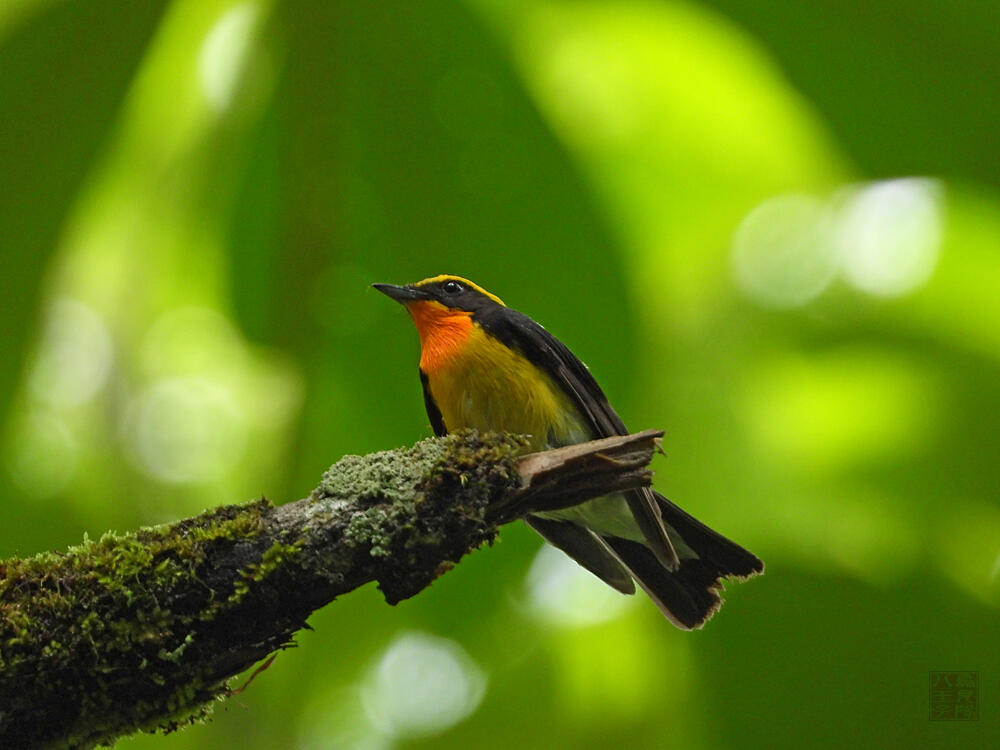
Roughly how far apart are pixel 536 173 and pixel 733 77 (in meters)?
1.12

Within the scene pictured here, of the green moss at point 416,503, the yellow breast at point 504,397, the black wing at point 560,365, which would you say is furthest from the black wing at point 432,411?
the green moss at point 416,503

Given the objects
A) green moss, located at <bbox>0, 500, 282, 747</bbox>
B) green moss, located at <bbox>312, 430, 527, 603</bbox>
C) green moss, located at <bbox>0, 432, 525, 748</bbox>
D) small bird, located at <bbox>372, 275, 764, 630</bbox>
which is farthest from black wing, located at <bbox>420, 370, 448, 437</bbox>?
green moss, located at <bbox>0, 500, 282, 747</bbox>

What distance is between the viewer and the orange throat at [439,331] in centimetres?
348

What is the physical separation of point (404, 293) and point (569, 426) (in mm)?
905

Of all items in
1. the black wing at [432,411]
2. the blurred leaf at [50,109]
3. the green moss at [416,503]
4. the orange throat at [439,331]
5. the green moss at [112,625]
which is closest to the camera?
the green moss at [112,625]

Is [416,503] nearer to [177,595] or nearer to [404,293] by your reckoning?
[177,595]

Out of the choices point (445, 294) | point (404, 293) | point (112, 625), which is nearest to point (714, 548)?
point (445, 294)

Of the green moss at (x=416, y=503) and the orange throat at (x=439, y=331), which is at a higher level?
the orange throat at (x=439, y=331)

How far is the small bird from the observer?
328 centimetres

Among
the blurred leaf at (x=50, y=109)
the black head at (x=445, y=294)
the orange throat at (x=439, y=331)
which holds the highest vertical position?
the blurred leaf at (x=50, y=109)

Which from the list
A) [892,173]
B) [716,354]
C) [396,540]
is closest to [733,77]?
[892,173]

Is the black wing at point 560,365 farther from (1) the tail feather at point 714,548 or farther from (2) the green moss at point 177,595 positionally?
(2) the green moss at point 177,595

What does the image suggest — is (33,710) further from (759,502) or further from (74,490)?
(759,502)

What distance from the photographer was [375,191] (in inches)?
169
